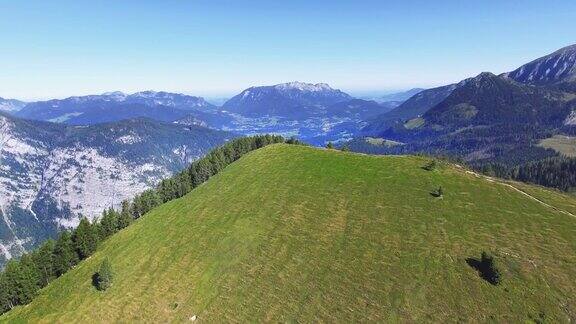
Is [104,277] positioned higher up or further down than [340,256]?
further down

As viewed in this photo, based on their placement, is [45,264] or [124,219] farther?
[124,219]

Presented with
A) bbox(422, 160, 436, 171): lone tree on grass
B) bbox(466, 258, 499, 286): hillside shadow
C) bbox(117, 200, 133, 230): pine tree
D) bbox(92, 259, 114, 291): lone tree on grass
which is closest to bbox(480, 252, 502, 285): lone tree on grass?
bbox(466, 258, 499, 286): hillside shadow

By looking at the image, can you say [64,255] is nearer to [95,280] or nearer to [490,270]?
[95,280]

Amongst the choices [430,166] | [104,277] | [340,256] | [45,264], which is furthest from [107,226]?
[430,166]

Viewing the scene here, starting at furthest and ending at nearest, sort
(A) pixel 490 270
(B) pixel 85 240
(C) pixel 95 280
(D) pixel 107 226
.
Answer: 1. (D) pixel 107 226
2. (B) pixel 85 240
3. (C) pixel 95 280
4. (A) pixel 490 270

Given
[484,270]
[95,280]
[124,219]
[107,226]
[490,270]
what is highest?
[490,270]

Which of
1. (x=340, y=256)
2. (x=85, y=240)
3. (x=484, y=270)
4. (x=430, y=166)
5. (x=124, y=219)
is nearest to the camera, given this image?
(x=484, y=270)

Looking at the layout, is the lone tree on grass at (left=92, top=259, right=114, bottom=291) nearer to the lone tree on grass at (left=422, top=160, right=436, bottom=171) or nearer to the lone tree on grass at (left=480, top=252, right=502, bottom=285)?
the lone tree on grass at (left=480, top=252, right=502, bottom=285)
